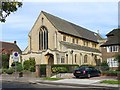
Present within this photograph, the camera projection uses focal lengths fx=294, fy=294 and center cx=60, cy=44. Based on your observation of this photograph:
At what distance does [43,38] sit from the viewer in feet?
192

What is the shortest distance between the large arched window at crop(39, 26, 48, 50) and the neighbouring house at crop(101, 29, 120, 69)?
37.9 ft

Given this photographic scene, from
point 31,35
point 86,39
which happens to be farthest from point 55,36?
point 86,39

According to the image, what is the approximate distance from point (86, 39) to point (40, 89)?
49.1 m

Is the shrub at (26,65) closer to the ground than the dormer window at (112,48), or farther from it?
closer to the ground

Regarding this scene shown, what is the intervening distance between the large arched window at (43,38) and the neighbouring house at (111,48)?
11.6 meters

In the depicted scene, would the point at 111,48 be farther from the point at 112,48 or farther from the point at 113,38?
the point at 113,38

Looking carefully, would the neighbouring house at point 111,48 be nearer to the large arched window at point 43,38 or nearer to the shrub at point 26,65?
the large arched window at point 43,38

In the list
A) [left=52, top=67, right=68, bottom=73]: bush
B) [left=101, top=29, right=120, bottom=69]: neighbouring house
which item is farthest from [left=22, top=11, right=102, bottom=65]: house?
[left=52, top=67, right=68, bottom=73]: bush

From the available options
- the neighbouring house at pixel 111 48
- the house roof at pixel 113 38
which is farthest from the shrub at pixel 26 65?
the house roof at pixel 113 38

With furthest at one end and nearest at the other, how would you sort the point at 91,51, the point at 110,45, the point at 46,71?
1. the point at 91,51
2. the point at 110,45
3. the point at 46,71

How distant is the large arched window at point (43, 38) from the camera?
58.2 meters

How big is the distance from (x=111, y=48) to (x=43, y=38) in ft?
45.4

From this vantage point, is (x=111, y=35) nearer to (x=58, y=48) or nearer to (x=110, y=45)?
(x=110, y=45)

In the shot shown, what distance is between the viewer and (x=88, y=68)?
35.6 meters
